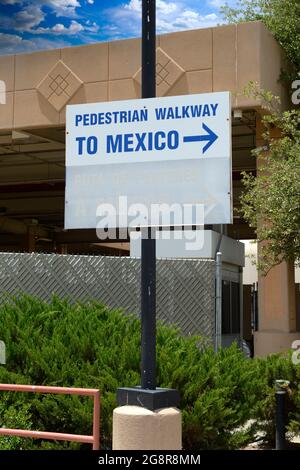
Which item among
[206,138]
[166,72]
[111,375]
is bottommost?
[111,375]

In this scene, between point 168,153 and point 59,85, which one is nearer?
point 168,153

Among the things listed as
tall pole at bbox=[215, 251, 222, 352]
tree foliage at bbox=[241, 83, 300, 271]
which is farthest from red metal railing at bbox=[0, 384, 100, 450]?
tree foliage at bbox=[241, 83, 300, 271]

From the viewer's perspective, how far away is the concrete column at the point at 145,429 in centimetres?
632

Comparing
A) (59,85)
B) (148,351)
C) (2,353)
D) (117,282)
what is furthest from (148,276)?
(59,85)

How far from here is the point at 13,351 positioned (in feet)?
28.8

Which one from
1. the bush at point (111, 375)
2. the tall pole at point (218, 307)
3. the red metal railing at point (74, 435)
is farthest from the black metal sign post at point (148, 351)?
the tall pole at point (218, 307)

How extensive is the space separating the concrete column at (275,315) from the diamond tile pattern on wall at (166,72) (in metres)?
6.24

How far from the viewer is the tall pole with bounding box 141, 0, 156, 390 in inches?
262

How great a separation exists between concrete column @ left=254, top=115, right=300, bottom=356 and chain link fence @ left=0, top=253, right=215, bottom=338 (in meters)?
7.75

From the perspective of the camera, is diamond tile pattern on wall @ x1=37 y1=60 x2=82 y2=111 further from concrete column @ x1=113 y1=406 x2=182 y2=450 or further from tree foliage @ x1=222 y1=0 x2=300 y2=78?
concrete column @ x1=113 y1=406 x2=182 y2=450

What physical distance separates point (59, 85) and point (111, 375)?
15.6 metres

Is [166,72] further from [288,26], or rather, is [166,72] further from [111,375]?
[111,375]

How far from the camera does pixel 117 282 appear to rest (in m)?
12.2

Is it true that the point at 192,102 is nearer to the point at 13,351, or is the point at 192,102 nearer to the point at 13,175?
the point at 13,351
